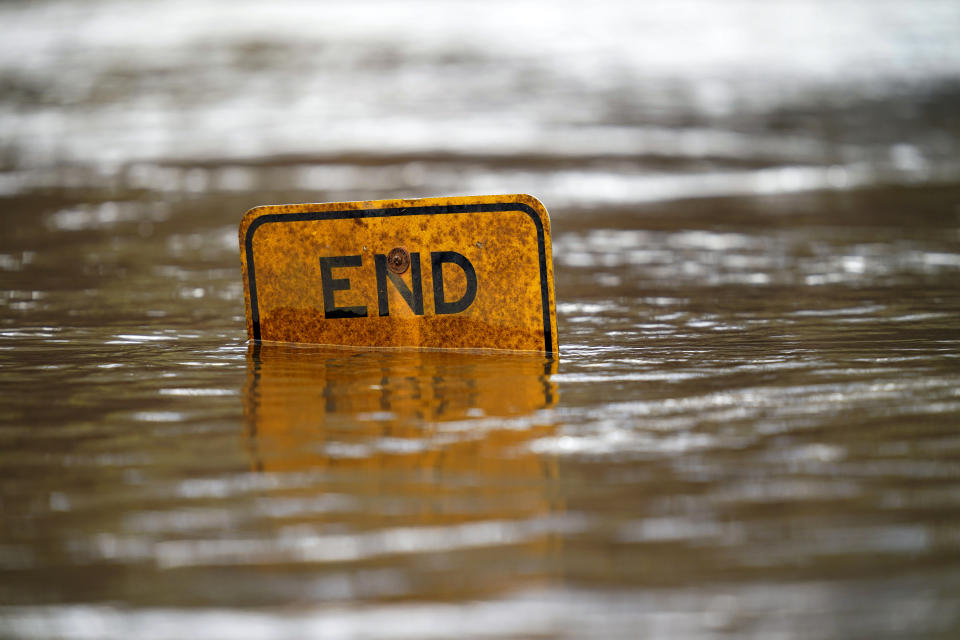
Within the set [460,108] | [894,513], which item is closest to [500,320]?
[894,513]

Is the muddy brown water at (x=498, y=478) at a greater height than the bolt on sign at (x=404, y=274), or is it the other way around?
the bolt on sign at (x=404, y=274)

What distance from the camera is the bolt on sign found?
188 cm

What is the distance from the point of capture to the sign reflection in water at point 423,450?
0.94m

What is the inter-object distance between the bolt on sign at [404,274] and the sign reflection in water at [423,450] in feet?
0.23

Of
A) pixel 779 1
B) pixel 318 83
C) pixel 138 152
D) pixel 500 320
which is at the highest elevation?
pixel 779 1

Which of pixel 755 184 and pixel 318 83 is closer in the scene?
pixel 755 184

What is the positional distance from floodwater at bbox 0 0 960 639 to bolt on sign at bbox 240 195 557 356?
7 centimetres

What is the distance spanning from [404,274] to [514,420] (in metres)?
0.63

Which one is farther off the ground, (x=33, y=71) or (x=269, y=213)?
(x=33, y=71)

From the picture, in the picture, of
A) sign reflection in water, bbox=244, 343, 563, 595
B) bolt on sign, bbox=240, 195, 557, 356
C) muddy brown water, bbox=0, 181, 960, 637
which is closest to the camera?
muddy brown water, bbox=0, 181, 960, 637

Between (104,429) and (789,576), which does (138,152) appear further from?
(789,576)

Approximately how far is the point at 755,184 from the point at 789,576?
4.02 m

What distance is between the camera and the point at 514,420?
137cm

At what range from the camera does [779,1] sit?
1052 centimetres
